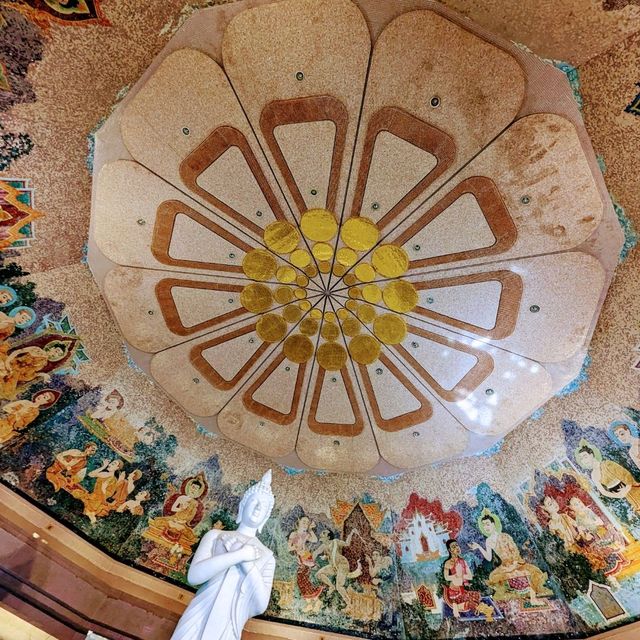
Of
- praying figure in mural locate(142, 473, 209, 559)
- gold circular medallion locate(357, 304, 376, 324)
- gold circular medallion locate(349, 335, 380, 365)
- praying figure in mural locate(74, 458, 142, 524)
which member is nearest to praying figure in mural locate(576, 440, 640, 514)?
gold circular medallion locate(349, 335, 380, 365)

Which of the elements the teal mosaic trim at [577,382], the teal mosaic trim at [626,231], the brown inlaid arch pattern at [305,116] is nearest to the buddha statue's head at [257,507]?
the brown inlaid arch pattern at [305,116]

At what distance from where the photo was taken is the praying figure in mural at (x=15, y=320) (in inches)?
314

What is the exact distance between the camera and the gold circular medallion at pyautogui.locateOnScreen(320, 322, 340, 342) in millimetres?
9711

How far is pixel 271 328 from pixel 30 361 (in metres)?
4.86

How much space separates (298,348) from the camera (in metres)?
10.0

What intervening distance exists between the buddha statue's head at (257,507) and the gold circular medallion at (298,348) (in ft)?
10.8

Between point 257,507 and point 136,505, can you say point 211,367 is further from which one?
point 257,507

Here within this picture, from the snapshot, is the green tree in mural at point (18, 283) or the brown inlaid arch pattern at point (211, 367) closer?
the green tree in mural at point (18, 283)

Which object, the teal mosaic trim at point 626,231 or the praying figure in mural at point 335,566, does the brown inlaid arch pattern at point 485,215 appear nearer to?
the teal mosaic trim at point 626,231

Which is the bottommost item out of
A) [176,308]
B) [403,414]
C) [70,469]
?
[70,469]

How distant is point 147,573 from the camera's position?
9617 millimetres

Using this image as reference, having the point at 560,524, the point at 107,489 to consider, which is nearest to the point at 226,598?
the point at 107,489

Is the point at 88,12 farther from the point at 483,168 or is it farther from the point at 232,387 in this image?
the point at 232,387

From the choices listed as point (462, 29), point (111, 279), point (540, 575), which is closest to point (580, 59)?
point (462, 29)
